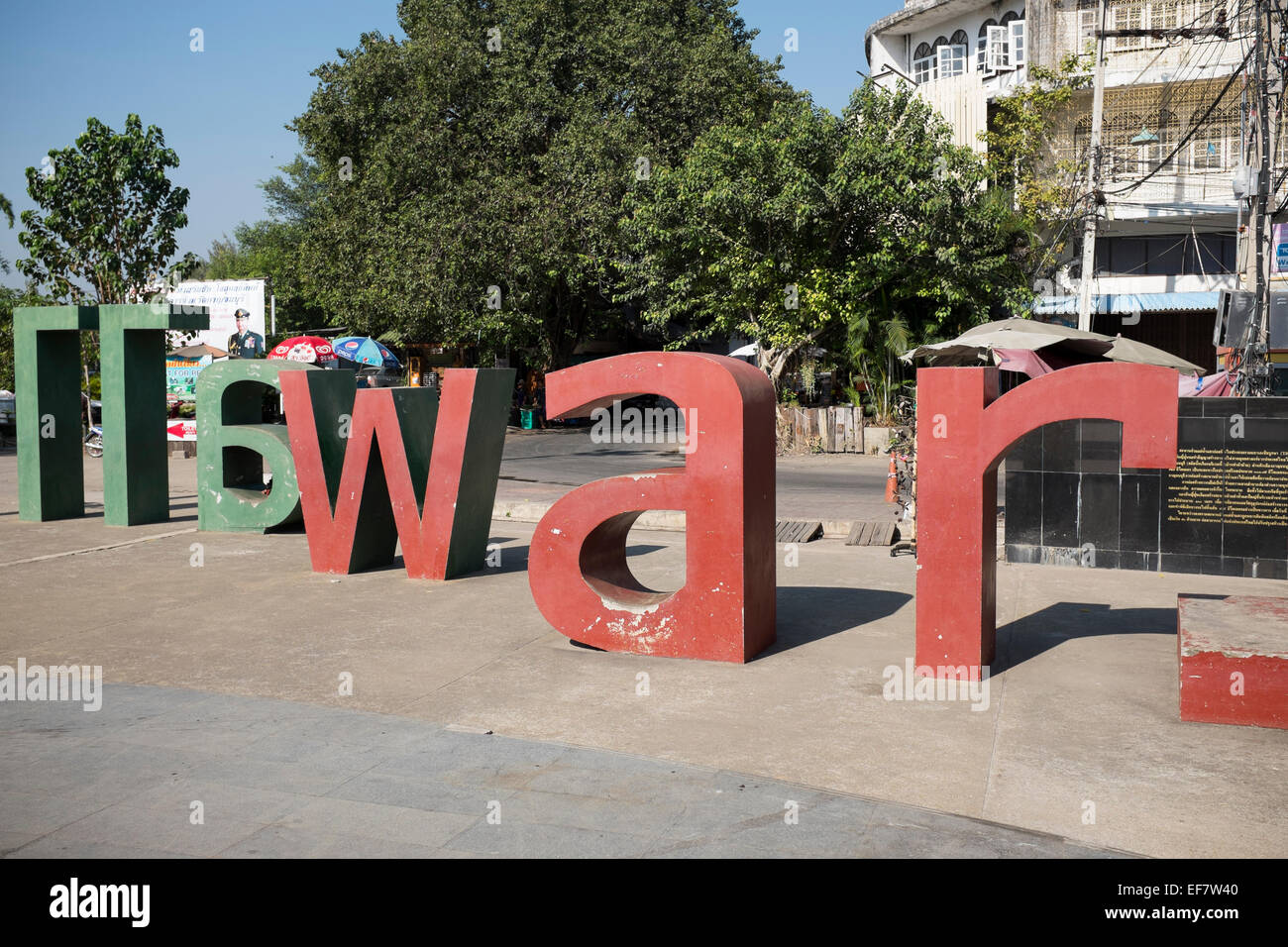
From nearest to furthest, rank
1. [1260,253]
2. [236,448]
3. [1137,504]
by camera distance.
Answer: [1137,504], [236,448], [1260,253]

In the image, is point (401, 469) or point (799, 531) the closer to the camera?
point (401, 469)

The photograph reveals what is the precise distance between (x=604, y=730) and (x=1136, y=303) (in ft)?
86.1

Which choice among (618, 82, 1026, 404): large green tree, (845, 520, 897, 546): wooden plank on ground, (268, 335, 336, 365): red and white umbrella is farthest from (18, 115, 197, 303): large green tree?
(845, 520, 897, 546): wooden plank on ground

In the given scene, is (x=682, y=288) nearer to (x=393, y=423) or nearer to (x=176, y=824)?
(x=393, y=423)

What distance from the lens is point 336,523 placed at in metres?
11.4

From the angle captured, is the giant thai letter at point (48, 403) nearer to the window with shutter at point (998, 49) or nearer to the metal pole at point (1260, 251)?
the metal pole at point (1260, 251)

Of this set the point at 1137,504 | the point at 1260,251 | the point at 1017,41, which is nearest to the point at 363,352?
the point at 1017,41

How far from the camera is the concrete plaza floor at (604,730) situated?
5.20m

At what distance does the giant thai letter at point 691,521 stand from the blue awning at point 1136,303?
72.6 ft

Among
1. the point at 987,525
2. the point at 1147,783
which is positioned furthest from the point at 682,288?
the point at 1147,783

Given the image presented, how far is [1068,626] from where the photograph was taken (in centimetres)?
929

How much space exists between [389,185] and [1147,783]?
30.7 m

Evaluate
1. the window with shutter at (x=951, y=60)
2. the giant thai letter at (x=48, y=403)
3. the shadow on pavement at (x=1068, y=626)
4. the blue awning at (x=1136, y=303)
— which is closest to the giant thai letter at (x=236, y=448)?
the giant thai letter at (x=48, y=403)

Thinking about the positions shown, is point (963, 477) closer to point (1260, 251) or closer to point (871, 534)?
point (871, 534)
